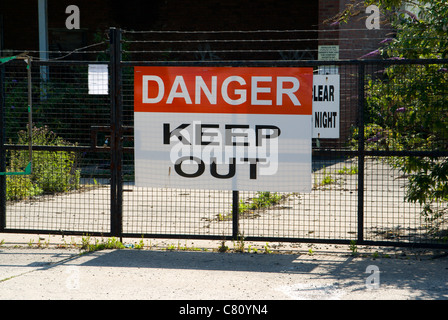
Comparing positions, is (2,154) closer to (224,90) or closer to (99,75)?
(99,75)

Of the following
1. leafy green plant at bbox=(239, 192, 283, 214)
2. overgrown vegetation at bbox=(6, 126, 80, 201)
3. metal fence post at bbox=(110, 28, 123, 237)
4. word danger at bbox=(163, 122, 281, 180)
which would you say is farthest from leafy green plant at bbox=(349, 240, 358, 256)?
overgrown vegetation at bbox=(6, 126, 80, 201)

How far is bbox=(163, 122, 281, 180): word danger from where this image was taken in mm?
7164

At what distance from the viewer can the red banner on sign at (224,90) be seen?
7.10 m

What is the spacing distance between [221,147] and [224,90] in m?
0.66

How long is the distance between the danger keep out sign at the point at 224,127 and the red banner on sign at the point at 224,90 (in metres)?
0.01

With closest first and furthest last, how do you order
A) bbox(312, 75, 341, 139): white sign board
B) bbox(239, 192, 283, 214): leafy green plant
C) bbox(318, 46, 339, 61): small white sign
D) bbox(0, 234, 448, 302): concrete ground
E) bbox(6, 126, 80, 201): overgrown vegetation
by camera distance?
bbox(0, 234, 448, 302): concrete ground, bbox(312, 75, 341, 139): white sign board, bbox(239, 192, 283, 214): leafy green plant, bbox(6, 126, 80, 201): overgrown vegetation, bbox(318, 46, 339, 61): small white sign

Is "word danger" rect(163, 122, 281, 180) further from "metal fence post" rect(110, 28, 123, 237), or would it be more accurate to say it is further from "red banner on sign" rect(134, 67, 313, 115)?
"metal fence post" rect(110, 28, 123, 237)

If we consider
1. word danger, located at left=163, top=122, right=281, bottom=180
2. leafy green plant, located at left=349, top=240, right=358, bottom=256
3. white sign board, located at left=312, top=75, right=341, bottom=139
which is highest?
white sign board, located at left=312, top=75, right=341, bottom=139

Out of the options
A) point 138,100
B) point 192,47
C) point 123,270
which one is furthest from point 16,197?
point 192,47

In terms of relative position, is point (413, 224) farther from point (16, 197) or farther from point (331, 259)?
point (16, 197)

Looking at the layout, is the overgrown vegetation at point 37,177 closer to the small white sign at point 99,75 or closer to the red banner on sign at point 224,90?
the small white sign at point 99,75

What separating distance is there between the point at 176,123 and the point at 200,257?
1.60m

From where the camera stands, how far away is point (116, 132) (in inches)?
293

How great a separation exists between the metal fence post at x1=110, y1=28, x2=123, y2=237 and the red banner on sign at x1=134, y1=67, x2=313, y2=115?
23cm
